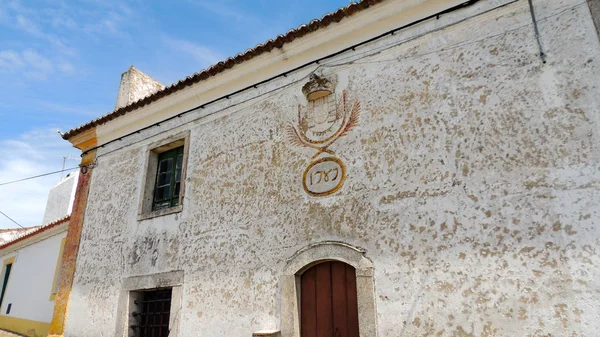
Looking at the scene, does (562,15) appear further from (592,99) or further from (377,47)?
(377,47)

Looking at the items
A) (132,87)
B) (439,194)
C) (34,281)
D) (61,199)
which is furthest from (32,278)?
(439,194)

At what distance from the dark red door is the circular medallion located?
2.76 feet

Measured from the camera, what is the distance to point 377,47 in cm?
530

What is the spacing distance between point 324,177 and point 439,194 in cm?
139

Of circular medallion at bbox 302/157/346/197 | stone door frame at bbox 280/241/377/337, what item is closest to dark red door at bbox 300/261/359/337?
stone door frame at bbox 280/241/377/337

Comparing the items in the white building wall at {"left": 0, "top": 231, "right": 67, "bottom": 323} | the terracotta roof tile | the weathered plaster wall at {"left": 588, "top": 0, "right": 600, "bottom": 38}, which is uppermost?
the terracotta roof tile

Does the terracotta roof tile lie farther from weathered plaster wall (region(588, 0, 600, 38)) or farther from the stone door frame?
the stone door frame

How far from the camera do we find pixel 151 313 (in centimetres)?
638

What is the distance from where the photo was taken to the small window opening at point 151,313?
6176 millimetres

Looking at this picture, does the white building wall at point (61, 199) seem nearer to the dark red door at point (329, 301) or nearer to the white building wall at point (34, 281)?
Result: the white building wall at point (34, 281)

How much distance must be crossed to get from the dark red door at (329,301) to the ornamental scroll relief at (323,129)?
2.95 feet

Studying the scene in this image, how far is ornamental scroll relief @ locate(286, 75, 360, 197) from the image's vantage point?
511 cm

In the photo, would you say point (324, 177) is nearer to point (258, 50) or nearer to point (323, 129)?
point (323, 129)

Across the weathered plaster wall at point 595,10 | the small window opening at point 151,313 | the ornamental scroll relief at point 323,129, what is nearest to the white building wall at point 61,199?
the small window opening at point 151,313
